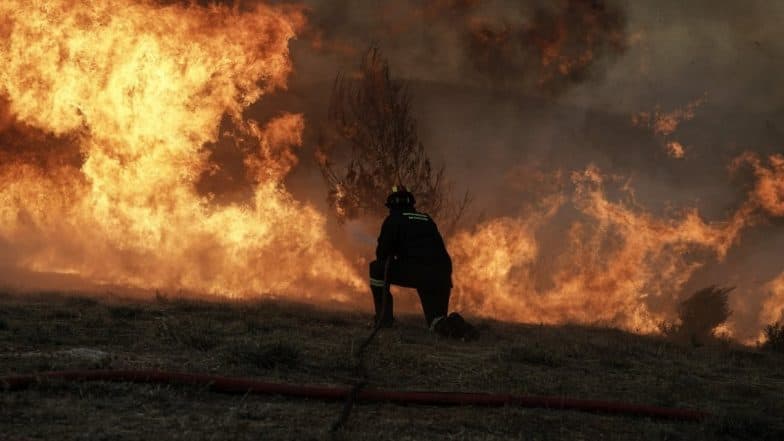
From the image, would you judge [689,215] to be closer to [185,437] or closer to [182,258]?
[182,258]

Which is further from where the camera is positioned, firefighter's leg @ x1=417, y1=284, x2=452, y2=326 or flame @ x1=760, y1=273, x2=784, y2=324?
flame @ x1=760, y1=273, x2=784, y2=324

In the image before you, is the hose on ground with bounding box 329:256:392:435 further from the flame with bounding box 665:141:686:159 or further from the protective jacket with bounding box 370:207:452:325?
the flame with bounding box 665:141:686:159

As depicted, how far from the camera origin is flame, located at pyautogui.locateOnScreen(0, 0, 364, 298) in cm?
1780

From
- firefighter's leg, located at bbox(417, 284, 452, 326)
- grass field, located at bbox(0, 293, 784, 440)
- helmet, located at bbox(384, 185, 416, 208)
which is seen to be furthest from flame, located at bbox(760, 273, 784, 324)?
helmet, located at bbox(384, 185, 416, 208)

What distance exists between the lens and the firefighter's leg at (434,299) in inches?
415

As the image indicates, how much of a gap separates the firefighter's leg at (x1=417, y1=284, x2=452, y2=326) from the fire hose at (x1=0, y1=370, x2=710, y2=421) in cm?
452

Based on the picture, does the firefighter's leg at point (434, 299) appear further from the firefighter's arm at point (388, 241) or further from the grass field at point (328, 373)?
the firefighter's arm at point (388, 241)

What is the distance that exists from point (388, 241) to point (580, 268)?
1728cm

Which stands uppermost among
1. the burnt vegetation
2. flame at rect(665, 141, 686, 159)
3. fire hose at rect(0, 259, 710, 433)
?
flame at rect(665, 141, 686, 159)

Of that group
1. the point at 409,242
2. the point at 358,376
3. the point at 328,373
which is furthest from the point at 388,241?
the point at 358,376

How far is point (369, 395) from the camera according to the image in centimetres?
577

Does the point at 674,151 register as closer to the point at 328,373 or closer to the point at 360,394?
the point at 328,373

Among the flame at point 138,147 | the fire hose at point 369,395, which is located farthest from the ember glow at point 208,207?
the fire hose at point 369,395

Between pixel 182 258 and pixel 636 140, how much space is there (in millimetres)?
35957
